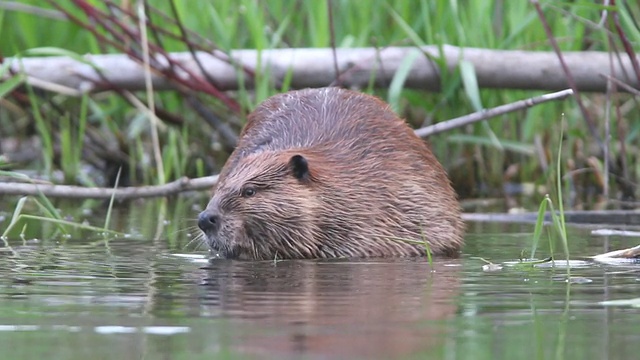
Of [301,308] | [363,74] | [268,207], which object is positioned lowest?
[301,308]

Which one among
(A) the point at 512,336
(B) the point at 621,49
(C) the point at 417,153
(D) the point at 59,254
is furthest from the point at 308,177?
(B) the point at 621,49

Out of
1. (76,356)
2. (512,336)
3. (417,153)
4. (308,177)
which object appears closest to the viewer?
(76,356)

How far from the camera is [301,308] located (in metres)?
2.78

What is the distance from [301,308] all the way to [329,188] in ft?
5.30

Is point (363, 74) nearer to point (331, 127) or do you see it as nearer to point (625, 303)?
point (331, 127)

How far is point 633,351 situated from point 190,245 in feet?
8.19

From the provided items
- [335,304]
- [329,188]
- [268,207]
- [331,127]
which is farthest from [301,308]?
[331,127]

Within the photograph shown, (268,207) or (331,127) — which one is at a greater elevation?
(331,127)

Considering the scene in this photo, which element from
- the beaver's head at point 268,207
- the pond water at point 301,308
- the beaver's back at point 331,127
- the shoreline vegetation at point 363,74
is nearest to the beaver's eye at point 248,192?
the beaver's head at point 268,207

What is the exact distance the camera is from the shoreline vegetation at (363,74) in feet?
19.5

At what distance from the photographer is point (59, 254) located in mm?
4004

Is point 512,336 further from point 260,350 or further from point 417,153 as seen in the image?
point 417,153

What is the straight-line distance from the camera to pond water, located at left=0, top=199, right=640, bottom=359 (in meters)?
2.26

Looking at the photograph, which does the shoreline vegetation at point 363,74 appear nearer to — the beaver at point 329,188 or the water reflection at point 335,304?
the beaver at point 329,188
